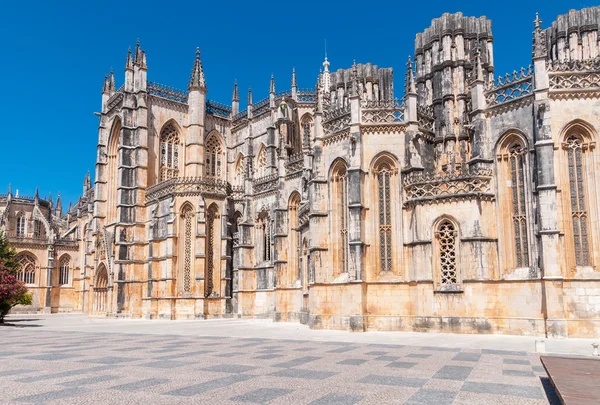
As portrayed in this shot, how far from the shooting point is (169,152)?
5253 centimetres

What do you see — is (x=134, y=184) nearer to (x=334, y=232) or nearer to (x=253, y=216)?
(x=253, y=216)

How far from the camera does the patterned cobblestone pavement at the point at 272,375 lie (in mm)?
9375

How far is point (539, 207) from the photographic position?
75.3 ft

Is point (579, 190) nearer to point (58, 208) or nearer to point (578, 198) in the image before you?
point (578, 198)

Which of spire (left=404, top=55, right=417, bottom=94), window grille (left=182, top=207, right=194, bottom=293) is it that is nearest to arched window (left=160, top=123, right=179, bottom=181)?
window grille (left=182, top=207, right=194, bottom=293)

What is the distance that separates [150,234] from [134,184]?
17.8ft

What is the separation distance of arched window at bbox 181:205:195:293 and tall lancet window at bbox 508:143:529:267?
26.5 meters

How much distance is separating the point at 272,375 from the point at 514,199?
1732cm

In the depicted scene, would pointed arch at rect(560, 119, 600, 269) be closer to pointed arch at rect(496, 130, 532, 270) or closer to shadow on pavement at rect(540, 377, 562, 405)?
pointed arch at rect(496, 130, 532, 270)

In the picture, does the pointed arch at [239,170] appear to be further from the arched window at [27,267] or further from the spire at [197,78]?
the arched window at [27,267]

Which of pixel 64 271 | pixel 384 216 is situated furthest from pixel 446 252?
pixel 64 271

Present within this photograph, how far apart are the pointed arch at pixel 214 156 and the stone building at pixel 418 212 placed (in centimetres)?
780

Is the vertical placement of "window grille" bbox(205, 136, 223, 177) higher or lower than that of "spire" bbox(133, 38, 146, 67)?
lower

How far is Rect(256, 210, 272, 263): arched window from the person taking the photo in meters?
42.0
